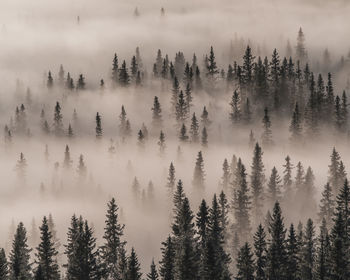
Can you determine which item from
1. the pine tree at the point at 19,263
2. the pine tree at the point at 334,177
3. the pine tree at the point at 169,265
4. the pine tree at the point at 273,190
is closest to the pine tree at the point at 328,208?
the pine tree at the point at 273,190

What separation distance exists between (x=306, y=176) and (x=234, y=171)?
2029 centimetres

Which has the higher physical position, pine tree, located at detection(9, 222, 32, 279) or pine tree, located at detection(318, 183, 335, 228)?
pine tree, located at detection(318, 183, 335, 228)

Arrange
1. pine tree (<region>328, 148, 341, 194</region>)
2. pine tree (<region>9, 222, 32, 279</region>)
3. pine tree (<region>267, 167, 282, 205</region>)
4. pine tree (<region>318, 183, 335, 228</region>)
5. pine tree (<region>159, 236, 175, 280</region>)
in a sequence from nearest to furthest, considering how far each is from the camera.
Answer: pine tree (<region>9, 222, 32, 279</region>) < pine tree (<region>159, 236, 175, 280</region>) < pine tree (<region>318, 183, 335, 228</region>) < pine tree (<region>267, 167, 282, 205</region>) < pine tree (<region>328, 148, 341, 194</region>)

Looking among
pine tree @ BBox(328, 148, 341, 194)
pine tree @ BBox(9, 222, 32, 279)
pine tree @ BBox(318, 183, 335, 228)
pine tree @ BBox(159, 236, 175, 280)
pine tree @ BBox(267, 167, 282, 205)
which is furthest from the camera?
pine tree @ BBox(328, 148, 341, 194)

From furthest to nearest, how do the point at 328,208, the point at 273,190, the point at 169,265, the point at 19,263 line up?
the point at 273,190 → the point at 328,208 → the point at 19,263 → the point at 169,265

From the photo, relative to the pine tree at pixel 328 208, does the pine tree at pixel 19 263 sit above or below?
below

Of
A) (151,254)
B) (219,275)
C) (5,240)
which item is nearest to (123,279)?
(219,275)

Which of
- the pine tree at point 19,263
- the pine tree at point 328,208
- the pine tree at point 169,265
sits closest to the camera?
the pine tree at point 19,263

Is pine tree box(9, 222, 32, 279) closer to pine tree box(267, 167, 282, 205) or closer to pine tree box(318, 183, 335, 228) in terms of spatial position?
pine tree box(318, 183, 335, 228)

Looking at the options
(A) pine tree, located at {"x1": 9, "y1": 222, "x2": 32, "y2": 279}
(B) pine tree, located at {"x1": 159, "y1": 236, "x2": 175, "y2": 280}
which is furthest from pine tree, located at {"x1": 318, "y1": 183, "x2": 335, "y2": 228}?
(A) pine tree, located at {"x1": 9, "y1": 222, "x2": 32, "y2": 279}

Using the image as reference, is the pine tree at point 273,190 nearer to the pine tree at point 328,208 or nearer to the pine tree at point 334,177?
the pine tree at point 334,177

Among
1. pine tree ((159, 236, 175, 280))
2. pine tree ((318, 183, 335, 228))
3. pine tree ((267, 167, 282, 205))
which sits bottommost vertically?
pine tree ((159, 236, 175, 280))

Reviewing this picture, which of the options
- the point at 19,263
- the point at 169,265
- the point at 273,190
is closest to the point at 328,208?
the point at 273,190

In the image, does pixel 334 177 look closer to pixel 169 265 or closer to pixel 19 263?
pixel 169 265
